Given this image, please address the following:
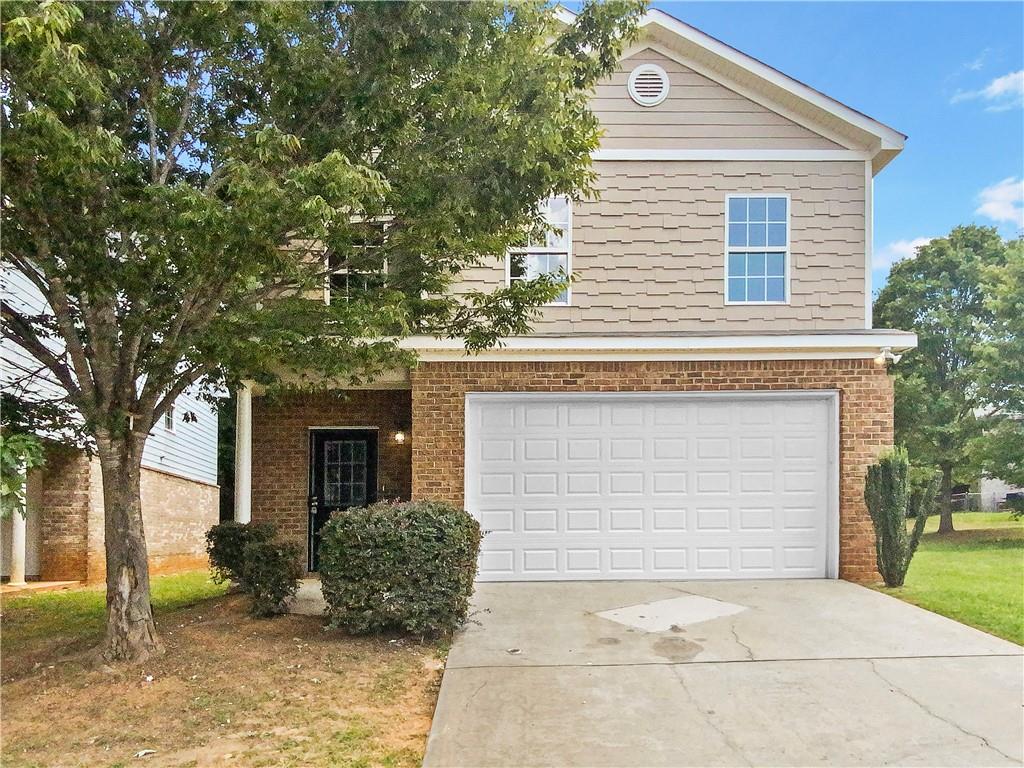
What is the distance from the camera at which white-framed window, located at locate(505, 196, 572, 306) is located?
34.0 feet

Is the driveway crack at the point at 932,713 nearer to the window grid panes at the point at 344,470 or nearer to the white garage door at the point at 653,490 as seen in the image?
the white garage door at the point at 653,490

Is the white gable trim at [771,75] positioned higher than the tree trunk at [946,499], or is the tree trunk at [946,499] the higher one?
the white gable trim at [771,75]

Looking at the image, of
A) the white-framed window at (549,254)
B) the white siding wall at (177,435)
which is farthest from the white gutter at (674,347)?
the white siding wall at (177,435)

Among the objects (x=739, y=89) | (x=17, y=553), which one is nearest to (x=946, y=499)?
(x=739, y=89)

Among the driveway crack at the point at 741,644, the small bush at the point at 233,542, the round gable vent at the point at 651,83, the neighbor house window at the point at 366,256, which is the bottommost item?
the driveway crack at the point at 741,644

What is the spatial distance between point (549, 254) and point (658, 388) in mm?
2213

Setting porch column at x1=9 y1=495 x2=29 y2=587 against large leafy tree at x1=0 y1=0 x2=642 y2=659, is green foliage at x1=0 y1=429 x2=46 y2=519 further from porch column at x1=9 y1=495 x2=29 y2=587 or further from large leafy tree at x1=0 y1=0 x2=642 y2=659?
porch column at x1=9 y1=495 x2=29 y2=587

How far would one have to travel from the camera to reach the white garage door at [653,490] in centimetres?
994

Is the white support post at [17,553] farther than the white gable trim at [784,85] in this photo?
Yes

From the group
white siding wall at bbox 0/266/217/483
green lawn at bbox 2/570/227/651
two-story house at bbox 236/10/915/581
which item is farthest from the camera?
white siding wall at bbox 0/266/217/483

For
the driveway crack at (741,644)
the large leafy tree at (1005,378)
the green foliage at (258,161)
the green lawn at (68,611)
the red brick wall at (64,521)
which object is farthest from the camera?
the large leafy tree at (1005,378)


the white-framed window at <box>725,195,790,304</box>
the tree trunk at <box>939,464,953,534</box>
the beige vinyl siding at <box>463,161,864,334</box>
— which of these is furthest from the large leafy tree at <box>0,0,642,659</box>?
the tree trunk at <box>939,464,953,534</box>

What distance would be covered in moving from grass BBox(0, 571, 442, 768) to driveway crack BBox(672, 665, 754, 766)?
5.80ft

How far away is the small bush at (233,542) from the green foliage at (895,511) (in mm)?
6801
